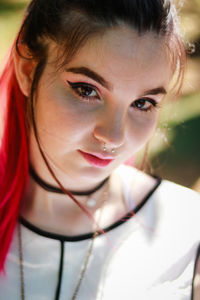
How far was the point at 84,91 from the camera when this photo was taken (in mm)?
1021

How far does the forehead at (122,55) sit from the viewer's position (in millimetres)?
947

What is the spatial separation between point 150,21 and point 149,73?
0.45ft

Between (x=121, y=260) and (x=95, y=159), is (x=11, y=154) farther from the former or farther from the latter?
(x=121, y=260)

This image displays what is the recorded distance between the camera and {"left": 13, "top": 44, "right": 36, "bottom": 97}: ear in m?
1.13

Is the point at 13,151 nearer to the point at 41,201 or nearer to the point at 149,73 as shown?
the point at 41,201

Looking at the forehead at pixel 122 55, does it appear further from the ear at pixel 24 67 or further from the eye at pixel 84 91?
the ear at pixel 24 67

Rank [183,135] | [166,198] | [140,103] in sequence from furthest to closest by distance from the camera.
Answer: [183,135], [166,198], [140,103]

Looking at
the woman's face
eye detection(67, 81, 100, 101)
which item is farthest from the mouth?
eye detection(67, 81, 100, 101)

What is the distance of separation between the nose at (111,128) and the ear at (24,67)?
0.29 m

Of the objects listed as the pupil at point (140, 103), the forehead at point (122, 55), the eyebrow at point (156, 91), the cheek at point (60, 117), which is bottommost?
the cheek at point (60, 117)

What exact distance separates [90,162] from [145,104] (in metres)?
0.24

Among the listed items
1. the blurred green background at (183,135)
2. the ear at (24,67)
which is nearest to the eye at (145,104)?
the ear at (24,67)

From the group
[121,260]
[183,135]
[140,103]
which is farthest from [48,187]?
[183,135]

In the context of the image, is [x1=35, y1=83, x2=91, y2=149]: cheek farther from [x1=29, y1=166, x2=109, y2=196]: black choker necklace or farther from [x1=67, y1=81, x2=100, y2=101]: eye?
[x1=29, y1=166, x2=109, y2=196]: black choker necklace
